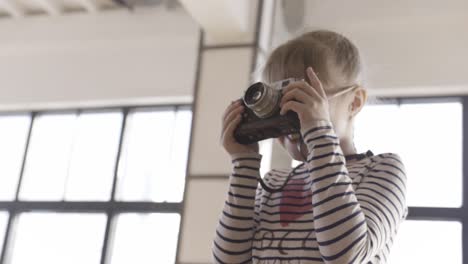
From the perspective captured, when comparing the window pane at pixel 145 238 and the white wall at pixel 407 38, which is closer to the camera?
the white wall at pixel 407 38

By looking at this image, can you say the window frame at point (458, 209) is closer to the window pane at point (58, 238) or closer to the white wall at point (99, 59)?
the white wall at point (99, 59)

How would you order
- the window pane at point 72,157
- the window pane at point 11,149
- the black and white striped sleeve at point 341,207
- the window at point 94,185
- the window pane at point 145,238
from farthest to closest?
the window pane at point 11,149
the window pane at point 72,157
the window at point 94,185
the window pane at point 145,238
the black and white striped sleeve at point 341,207

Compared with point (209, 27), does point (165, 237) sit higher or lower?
lower

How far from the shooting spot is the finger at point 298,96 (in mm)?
946

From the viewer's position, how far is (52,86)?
15.6 feet

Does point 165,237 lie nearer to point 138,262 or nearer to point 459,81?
point 138,262

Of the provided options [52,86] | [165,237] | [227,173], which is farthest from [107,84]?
[227,173]

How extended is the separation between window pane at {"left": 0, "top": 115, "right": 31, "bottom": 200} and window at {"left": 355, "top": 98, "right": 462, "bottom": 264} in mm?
2626

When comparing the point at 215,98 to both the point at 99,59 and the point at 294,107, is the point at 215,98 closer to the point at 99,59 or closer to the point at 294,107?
the point at 99,59

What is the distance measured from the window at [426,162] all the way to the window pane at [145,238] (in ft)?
Answer: 4.71

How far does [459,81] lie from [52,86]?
2.81 metres

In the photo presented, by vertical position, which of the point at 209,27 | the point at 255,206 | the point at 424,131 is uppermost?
the point at 209,27

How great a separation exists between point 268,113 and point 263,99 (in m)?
0.03

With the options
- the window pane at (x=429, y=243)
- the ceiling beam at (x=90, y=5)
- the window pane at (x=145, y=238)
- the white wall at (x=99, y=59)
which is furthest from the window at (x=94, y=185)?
the window pane at (x=429, y=243)
